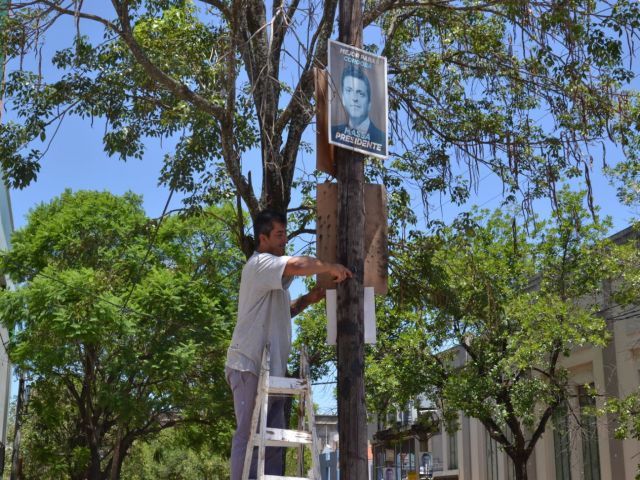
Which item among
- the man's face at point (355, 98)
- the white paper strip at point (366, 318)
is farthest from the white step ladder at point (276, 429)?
the man's face at point (355, 98)

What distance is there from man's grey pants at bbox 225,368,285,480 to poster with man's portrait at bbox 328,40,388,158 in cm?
169

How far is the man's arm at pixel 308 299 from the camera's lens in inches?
240

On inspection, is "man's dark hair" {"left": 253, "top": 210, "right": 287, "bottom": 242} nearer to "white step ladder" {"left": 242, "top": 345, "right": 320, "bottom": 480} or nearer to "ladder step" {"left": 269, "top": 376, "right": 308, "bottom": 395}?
"white step ladder" {"left": 242, "top": 345, "right": 320, "bottom": 480}

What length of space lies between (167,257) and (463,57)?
18260 mm

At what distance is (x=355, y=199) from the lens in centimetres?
571

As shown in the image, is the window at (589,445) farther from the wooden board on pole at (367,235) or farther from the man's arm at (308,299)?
the wooden board on pole at (367,235)

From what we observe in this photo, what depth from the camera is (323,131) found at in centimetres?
587

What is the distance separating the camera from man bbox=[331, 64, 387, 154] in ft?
19.1

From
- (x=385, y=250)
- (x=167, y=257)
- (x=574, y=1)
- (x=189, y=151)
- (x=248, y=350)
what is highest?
(x=167, y=257)

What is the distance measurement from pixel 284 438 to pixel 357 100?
2.37m

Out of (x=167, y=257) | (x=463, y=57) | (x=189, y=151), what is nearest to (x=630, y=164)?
(x=463, y=57)

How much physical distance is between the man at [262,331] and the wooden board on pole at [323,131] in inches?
27.4

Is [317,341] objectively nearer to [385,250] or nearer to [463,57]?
[463,57]

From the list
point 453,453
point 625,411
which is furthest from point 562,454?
point 453,453
